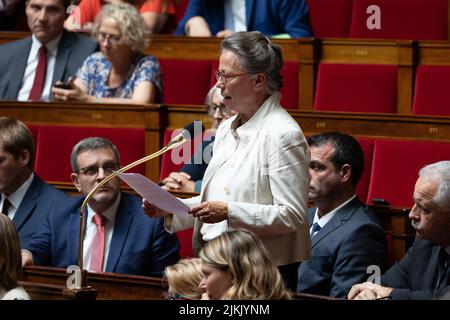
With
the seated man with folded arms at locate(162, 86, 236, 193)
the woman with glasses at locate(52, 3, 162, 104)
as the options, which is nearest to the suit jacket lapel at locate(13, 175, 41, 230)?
the seated man with folded arms at locate(162, 86, 236, 193)

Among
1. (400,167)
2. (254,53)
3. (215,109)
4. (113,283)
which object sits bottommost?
(113,283)

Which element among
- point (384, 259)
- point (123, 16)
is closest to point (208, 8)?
point (123, 16)

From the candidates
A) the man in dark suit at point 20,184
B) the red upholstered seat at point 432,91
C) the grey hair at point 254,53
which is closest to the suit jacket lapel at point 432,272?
the grey hair at point 254,53

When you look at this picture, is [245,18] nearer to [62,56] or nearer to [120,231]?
[62,56]

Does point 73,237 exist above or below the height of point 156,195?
below

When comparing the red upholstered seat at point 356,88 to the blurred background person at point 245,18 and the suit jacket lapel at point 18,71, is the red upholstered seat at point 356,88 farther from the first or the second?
the suit jacket lapel at point 18,71

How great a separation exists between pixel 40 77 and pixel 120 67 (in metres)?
0.29

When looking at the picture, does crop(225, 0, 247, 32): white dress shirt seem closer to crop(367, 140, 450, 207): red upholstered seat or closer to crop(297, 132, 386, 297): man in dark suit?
crop(367, 140, 450, 207): red upholstered seat

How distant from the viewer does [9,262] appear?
183 cm

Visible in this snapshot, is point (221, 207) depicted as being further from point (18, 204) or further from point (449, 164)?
point (18, 204)

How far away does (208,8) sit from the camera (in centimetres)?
359

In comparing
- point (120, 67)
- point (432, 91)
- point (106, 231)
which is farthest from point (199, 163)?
point (432, 91)

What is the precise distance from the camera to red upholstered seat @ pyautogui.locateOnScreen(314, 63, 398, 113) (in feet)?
10.3

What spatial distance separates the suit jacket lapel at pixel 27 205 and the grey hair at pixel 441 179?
984mm
